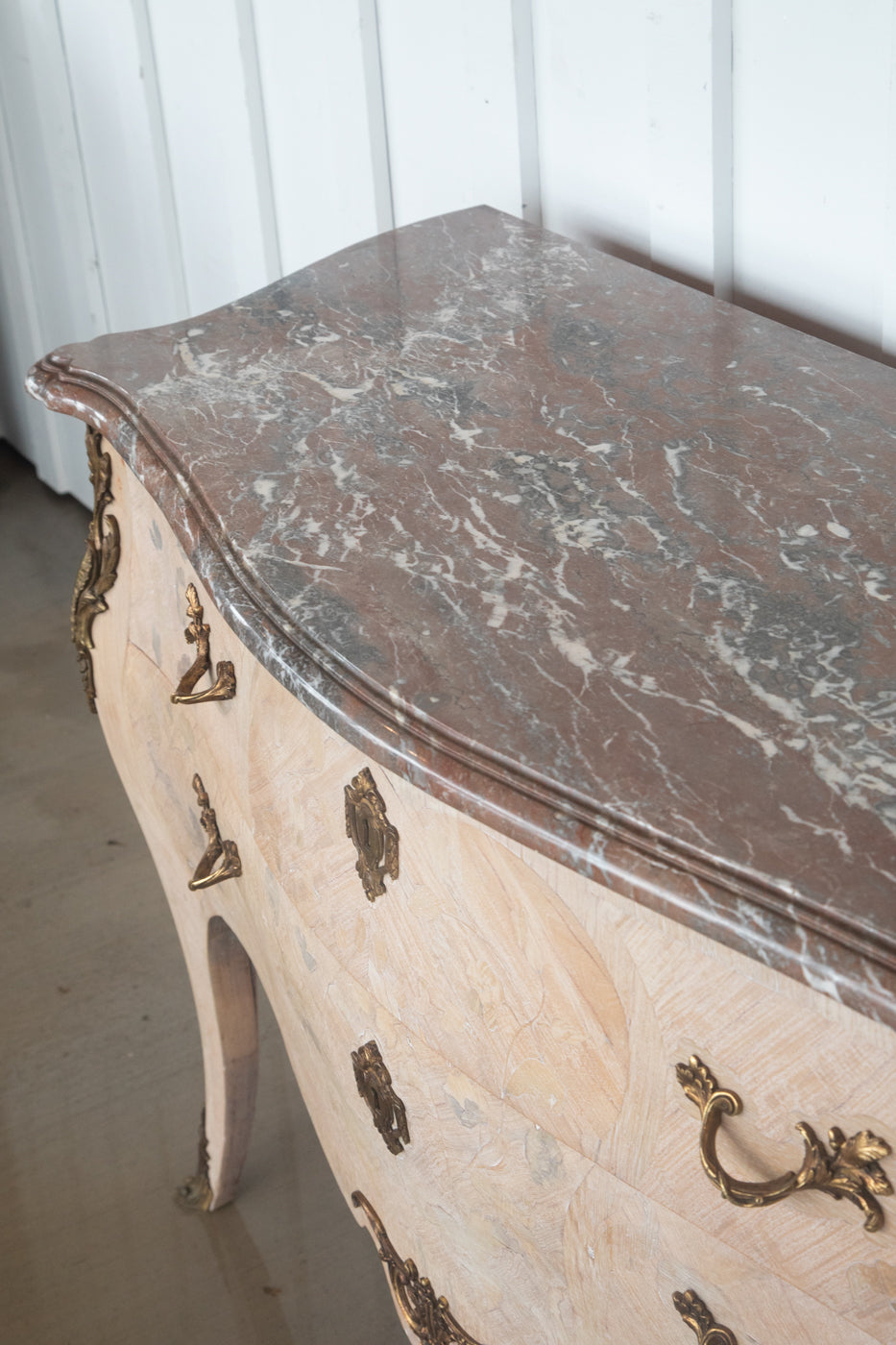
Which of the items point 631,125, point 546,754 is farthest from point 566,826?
point 631,125

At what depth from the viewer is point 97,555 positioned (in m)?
1.08

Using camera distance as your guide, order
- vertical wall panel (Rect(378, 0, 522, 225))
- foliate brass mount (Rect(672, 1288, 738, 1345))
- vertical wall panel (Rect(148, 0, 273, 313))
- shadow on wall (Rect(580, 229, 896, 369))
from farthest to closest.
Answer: vertical wall panel (Rect(148, 0, 273, 313)), vertical wall panel (Rect(378, 0, 522, 225)), shadow on wall (Rect(580, 229, 896, 369)), foliate brass mount (Rect(672, 1288, 738, 1345))

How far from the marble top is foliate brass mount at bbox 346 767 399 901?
9 centimetres

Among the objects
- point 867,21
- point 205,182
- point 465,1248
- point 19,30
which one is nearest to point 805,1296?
point 465,1248

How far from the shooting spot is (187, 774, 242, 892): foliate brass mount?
38.4 inches

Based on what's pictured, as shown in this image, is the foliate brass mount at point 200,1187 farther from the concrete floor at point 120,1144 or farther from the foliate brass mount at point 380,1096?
the foliate brass mount at point 380,1096

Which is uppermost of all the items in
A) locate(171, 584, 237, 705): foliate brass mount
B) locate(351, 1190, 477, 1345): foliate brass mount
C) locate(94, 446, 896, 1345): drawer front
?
locate(171, 584, 237, 705): foliate brass mount

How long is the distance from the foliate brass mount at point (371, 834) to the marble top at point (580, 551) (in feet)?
0.30

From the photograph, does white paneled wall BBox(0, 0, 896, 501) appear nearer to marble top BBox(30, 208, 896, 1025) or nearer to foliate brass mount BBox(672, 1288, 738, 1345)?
marble top BBox(30, 208, 896, 1025)

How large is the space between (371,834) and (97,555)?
49cm

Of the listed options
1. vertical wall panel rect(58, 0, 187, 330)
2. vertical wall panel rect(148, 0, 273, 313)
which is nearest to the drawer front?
vertical wall panel rect(148, 0, 273, 313)

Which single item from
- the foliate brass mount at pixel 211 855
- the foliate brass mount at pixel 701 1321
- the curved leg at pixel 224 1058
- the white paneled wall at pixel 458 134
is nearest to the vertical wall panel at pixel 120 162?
the white paneled wall at pixel 458 134

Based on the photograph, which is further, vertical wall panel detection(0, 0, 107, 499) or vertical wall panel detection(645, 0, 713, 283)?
vertical wall panel detection(0, 0, 107, 499)

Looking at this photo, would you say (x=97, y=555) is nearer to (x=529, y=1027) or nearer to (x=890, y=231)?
(x=529, y=1027)
